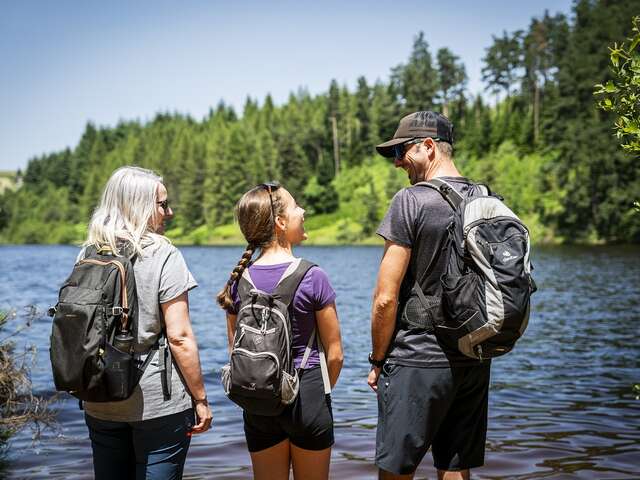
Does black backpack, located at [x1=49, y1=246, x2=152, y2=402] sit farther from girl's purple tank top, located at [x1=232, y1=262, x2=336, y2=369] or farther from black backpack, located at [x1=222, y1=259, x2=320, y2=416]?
girl's purple tank top, located at [x1=232, y1=262, x2=336, y2=369]

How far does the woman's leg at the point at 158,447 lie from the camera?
13.3ft

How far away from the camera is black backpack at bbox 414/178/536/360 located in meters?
4.12

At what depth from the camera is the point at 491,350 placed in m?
4.29

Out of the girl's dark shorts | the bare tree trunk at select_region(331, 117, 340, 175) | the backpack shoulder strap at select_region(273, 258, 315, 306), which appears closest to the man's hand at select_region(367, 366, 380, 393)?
the girl's dark shorts

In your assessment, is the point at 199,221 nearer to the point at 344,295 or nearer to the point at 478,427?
the point at 344,295

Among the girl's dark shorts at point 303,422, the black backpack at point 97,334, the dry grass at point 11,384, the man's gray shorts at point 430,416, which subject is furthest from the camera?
the dry grass at point 11,384

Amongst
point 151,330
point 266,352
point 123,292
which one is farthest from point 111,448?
point 266,352

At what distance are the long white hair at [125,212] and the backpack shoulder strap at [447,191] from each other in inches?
64.7

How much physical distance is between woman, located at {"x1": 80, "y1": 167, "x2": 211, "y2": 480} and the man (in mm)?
1130

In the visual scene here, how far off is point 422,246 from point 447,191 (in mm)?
375

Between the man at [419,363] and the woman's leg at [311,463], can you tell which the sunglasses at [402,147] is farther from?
the woman's leg at [311,463]

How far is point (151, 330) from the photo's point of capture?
4.12 m

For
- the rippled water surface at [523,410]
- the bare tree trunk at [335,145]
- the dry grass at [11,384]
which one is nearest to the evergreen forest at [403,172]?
the bare tree trunk at [335,145]

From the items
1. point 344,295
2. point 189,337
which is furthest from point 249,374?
point 344,295
